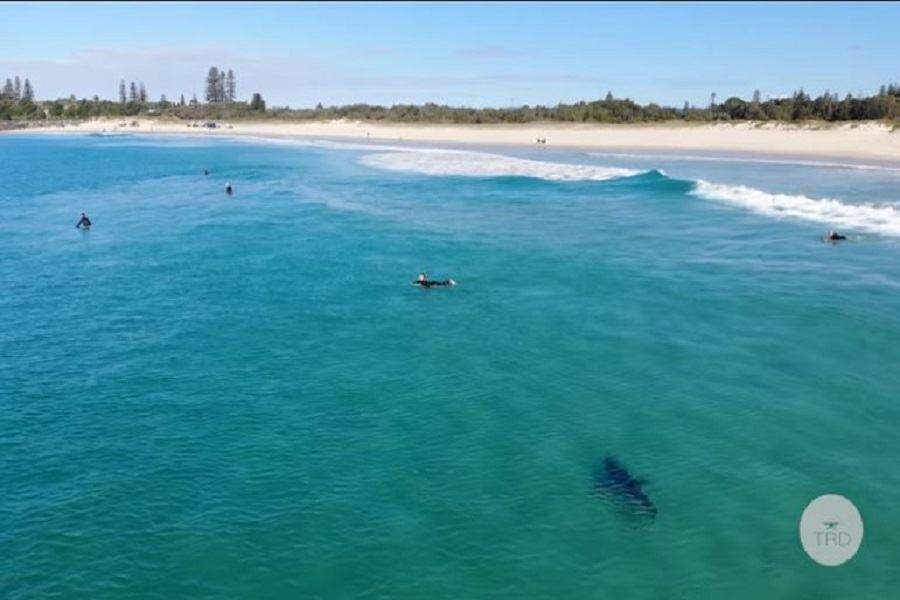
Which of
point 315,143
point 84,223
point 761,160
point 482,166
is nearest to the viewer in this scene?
point 84,223

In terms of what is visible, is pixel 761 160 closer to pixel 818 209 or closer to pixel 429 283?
pixel 818 209

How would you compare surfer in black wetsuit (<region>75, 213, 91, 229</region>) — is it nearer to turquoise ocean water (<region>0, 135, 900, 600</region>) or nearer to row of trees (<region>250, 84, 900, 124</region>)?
turquoise ocean water (<region>0, 135, 900, 600</region>)

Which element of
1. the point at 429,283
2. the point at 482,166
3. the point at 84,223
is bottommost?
the point at 429,283

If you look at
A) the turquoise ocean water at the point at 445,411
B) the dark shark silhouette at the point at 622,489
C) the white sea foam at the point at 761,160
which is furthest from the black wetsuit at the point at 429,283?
the white sea foam at the point at 761,160

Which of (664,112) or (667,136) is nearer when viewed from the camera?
(667,136)

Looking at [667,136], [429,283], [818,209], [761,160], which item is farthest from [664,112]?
[429,283]

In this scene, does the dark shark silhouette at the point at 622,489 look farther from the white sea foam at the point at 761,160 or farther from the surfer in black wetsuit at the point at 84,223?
the white sea foam at the point at 761,160
